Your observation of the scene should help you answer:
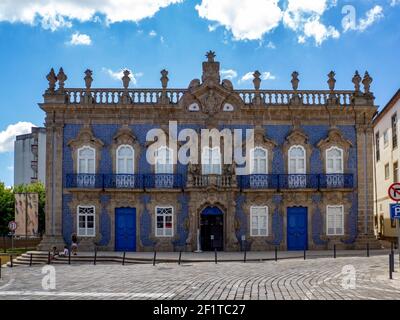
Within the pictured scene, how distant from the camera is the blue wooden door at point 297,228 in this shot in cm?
2777

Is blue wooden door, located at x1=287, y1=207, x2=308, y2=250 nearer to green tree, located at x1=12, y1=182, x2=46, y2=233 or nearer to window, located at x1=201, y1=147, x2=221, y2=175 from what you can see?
window, located at x1=201, y1=147, x2=221, y2=175

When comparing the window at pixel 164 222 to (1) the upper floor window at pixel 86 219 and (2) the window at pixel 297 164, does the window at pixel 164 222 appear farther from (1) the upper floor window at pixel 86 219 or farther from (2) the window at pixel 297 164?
(2) the window at pixel 297 164

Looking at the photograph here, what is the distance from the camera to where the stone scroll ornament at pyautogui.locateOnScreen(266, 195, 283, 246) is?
2769cm

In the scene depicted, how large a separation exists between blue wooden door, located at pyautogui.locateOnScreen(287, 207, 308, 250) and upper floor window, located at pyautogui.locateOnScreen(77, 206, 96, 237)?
992cm

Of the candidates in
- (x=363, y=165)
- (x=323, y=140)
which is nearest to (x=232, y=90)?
(x=323, y=140)

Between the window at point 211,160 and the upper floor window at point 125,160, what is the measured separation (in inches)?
142

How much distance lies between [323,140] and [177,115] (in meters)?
7.59

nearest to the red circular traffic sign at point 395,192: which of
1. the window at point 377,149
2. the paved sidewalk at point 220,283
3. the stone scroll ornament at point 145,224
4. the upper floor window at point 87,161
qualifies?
the paved sidewalk at point 220,283

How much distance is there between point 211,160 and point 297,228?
556cm

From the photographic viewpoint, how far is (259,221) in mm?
27750

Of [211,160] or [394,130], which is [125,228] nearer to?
[211,160]

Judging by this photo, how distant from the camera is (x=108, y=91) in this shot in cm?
2820

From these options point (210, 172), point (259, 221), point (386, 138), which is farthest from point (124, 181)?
point (386, 138)
